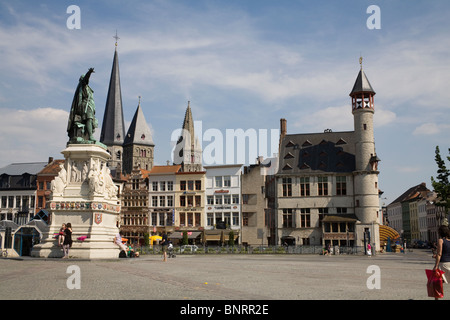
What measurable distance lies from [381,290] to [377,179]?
4611 centimetres

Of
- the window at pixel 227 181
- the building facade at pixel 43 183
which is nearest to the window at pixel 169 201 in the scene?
the window at pixel 227 181

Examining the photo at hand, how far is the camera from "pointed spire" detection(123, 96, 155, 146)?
137 metres

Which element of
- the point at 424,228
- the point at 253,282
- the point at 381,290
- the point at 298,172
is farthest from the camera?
the point at 424,228

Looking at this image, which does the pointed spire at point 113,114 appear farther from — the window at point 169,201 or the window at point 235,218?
the window at point 235,218

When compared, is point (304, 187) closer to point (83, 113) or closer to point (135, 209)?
point (135, 209)

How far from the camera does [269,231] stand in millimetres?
61094

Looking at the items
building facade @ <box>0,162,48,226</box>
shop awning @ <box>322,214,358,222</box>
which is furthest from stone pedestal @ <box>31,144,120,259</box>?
building facade @ <box>0,162,48,226</box>

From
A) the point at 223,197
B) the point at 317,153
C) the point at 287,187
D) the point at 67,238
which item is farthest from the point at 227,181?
the point at 67,238

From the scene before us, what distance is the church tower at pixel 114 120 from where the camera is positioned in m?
143

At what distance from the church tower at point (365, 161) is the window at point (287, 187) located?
827 cm

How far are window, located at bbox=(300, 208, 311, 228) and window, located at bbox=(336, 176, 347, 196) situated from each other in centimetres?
455

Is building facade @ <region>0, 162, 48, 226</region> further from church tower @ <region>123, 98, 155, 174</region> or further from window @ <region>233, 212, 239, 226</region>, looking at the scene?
church tower @ <region>123, 98, 155, 174</region>
